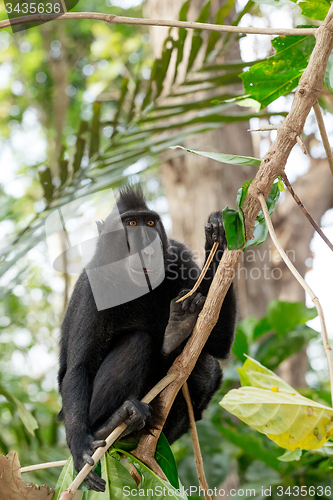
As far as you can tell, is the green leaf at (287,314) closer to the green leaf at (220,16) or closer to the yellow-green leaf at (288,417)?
the green leaf at (220,16)

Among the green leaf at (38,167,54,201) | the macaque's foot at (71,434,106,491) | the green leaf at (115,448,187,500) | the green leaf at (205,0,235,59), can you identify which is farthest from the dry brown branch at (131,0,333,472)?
the green leaf at (205,0,235,59)

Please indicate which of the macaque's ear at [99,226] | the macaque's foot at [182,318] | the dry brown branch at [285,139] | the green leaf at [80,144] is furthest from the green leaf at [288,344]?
the dry brown branch at [285,139]

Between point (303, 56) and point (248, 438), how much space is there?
241cm

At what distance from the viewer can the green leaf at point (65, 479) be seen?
169cm

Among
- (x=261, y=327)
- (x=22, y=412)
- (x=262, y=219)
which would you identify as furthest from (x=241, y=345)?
(x=262, y=219)

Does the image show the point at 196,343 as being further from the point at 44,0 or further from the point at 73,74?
the point at 73,74

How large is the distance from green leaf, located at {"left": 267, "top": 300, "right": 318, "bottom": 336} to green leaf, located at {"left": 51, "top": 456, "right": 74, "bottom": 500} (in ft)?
7.53

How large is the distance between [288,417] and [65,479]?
2.94 ft

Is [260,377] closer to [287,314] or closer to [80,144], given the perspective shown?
[80,144]

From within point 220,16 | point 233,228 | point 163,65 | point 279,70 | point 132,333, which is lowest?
point 132,333

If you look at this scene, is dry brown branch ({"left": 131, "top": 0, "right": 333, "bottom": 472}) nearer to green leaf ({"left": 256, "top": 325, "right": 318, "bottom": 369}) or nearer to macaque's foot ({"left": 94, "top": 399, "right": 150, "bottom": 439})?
macaque's foot ({"left": 94, "top": 399, "right": 150, "bottom": 439})

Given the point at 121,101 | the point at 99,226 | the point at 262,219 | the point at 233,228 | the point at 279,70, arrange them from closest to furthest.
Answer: the point at 233,228 < the point at 262,219 < the point at 279,70 < the point at 121,101 < the point at 99,226

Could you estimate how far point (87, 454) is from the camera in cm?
192

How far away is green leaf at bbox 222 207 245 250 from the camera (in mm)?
1463
